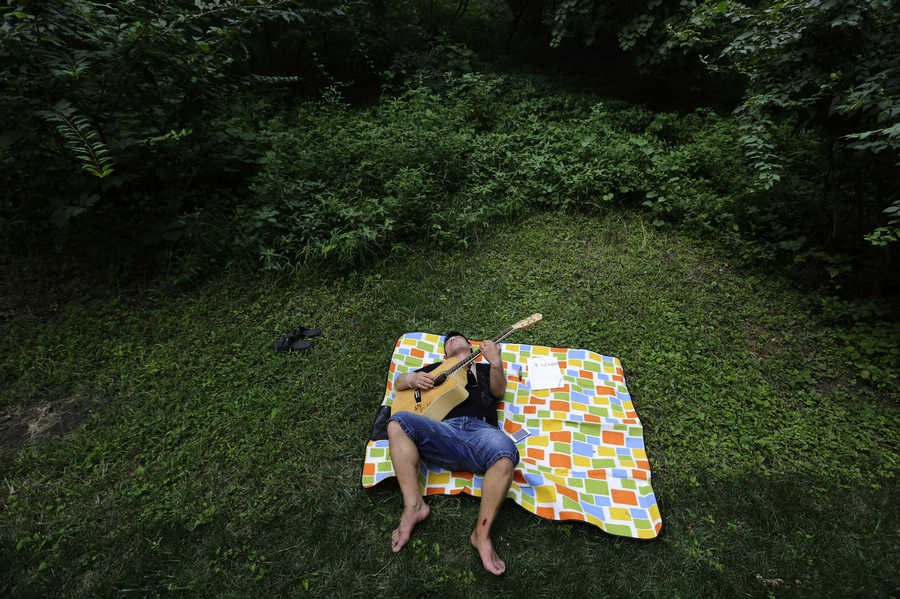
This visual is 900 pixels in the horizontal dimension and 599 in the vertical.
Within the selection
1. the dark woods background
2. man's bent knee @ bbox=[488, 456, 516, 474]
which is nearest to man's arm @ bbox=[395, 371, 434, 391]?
man's bent knee @ bbox=[488, 456, 516, 474]

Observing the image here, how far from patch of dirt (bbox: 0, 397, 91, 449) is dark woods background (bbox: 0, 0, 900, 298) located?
1542mm

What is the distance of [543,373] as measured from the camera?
11.8 feet

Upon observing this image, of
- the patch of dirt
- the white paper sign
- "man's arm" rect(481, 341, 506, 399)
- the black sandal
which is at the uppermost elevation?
"man's arm" rect(481, 341, 506, 399)

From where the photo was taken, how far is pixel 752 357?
12.3 ft

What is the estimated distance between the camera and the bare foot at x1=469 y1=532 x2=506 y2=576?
245 centimetres

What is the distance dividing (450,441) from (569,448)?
89 cm

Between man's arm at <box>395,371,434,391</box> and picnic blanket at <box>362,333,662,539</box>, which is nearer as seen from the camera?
picnic blanket at <box>362,333,662,539</box>

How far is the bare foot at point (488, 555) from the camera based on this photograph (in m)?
2.45

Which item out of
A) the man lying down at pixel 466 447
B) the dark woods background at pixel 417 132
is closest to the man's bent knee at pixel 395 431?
the man lying down at pixel 466 447

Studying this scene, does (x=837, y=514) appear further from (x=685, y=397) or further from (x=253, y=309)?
(x=253, y=309)

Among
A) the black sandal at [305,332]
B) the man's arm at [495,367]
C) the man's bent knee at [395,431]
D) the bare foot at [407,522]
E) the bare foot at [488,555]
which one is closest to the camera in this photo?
the bare foot at [488,555]

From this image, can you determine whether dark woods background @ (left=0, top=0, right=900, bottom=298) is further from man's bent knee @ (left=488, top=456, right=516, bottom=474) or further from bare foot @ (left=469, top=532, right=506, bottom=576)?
bare foot @ (left=469, top=532, right=506, bottom=576)

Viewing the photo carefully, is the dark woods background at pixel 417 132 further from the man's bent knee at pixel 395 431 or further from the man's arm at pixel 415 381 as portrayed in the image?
the man's bent knee at pixel 395 431

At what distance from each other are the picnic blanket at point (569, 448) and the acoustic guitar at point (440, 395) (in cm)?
30
